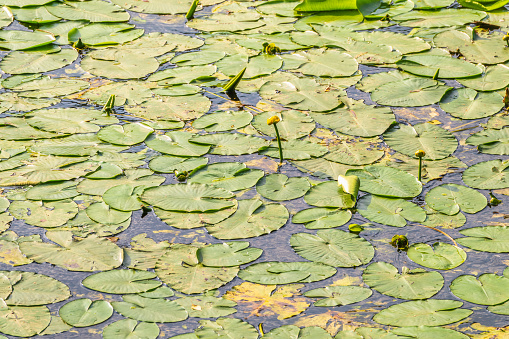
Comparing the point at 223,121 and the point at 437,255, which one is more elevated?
the point at 223,121

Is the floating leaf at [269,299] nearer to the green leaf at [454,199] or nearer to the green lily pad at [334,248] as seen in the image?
the green lily pad at [334,248]

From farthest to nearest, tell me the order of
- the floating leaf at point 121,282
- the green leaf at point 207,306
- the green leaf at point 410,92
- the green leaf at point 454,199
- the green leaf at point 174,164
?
the green leaf at point 410,92 → the green leaf at point 174,164 → the green leaf at point 454,199 → the floating leaf at point 121,282 → the green leaf at point 207,306

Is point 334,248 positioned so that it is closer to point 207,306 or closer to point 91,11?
point 207,306

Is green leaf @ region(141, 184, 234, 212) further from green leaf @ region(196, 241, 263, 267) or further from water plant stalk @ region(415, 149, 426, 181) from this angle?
water plant stalk @ region(415, 149, 426, 181)

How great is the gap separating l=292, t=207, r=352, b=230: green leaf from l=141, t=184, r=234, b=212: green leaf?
386mm

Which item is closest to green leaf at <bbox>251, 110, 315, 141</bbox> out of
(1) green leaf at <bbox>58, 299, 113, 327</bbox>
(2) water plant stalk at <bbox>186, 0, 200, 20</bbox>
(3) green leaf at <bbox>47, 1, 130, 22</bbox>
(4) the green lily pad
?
(4) the green lily pad

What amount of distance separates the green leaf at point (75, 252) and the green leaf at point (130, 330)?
15.2 inches

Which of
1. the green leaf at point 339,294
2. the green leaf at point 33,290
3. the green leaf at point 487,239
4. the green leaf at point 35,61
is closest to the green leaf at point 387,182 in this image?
the green leaf at point 487,239

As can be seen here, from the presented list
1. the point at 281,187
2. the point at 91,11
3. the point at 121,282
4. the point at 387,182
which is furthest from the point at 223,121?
the point at 91,11

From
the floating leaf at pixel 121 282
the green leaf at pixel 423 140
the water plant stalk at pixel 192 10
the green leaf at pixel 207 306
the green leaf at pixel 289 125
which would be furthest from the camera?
the water plant stalk at pixel 192 10

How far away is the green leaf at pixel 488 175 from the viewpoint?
334 centimetres

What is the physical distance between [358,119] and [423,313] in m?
1.66

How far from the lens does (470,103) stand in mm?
4055

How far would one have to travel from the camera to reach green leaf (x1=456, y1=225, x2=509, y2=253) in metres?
2.91
